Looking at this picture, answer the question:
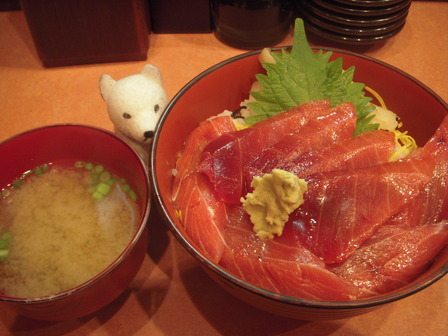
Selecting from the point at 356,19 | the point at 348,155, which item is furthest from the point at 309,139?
the point at 356,19

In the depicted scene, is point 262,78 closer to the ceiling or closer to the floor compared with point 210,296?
closer to the ceiling

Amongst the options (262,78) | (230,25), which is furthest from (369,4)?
(262,78)

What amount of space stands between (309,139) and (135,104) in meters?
0.52

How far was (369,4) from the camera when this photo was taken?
1.64 meters

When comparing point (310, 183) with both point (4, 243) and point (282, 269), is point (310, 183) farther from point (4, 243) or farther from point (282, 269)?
point (4, 243)

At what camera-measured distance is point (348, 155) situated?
986 millimetres

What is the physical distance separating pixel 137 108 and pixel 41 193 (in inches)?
14.9

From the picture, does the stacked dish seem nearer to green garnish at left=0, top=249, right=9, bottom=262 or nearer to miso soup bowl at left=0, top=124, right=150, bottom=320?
miso soup bowl at left=0, top=124, right=150, bottom=320

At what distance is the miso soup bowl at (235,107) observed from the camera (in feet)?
2.76

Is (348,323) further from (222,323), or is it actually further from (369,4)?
(369,4)

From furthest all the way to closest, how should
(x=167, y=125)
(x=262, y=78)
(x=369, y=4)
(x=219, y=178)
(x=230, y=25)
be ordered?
(x=230, y=25), (x=369, y=4), (x=262, y=78), (x=167, y=125), (x=219, y=178)

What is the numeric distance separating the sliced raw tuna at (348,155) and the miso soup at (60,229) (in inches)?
18.9

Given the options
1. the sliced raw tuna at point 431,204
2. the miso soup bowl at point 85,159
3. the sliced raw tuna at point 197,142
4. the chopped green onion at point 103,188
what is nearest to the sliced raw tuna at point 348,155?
the sliced raw tuna at point 431,204

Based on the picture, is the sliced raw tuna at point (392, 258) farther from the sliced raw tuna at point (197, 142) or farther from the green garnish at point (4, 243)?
the green garnish at point (4, 243)
